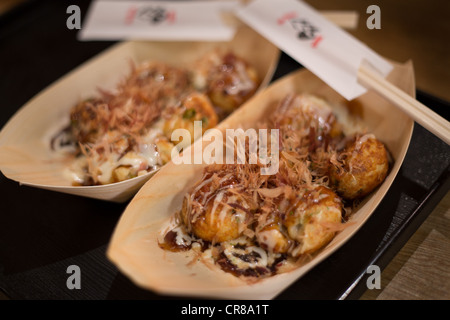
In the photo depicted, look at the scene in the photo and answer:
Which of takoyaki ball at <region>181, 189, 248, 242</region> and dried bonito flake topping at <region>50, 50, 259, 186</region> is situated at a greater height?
dried bonito flake topping at <region>50, 50, 259, 186</region>

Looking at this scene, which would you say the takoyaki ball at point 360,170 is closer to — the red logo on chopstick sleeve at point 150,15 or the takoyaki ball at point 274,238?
the takoyaki ball at point 274,238

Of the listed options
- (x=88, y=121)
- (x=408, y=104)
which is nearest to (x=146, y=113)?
(x=88, y=121)

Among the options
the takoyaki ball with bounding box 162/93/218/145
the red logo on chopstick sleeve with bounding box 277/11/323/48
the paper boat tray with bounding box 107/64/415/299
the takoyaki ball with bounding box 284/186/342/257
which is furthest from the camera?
the red logo on chopstick sleeve with bounding box 277/11/323/48

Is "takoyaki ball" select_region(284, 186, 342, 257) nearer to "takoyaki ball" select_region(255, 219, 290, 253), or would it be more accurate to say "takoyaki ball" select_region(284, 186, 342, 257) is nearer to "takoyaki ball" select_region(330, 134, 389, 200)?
"takoyaki ball" select_region(255, 219, 290, 253)

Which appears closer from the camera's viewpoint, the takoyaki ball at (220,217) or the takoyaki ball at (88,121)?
the takoyaki ball at (220,217)

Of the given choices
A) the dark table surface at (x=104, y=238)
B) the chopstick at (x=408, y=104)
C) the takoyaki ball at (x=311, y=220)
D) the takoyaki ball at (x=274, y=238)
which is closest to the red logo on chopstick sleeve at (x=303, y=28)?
the chopstick at (x=408, y=104)

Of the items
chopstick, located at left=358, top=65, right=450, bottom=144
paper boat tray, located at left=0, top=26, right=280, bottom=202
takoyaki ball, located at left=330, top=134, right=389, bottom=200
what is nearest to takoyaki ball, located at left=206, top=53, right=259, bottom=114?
paper boat tray, located at left=0, top=26, right=280, bottom=202
